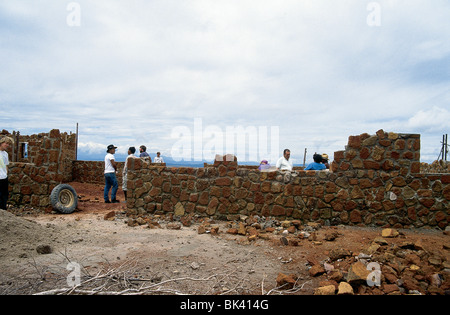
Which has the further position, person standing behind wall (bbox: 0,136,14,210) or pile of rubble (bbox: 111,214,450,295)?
person standing behind wall (bbox: 0,136,14,210)

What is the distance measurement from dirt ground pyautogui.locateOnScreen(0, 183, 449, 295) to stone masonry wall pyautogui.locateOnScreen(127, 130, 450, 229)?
421 mm

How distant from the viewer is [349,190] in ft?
22.5

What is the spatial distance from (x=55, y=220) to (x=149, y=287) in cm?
542

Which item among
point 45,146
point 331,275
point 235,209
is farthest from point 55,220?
point 331,275

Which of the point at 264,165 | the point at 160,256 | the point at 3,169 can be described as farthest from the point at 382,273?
the point at 3,169

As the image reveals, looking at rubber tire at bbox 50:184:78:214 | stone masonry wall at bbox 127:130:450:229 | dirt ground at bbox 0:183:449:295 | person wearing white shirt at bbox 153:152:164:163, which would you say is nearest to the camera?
dirt ground at bbox 0:183:449:295

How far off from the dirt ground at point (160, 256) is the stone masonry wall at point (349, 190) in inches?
16.6

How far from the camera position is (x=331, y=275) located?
12.2 feet

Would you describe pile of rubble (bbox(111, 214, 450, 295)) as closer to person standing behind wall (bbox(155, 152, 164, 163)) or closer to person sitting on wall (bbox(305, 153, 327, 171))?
person sitting on wall (bbox(305, 153, 327, 171))

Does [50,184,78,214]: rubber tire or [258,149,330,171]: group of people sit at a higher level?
[258,149,330,171]: group of people

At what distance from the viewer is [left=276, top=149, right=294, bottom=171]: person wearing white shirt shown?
302 inches

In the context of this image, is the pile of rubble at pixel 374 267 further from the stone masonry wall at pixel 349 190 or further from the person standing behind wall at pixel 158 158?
the person standing behind wall at pixel 158 158

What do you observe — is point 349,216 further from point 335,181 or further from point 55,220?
point 55,220

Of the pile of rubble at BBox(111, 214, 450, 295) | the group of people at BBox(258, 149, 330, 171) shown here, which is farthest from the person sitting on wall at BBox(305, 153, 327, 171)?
the pile of rubble at BBox(111, 214, 450, 295)
